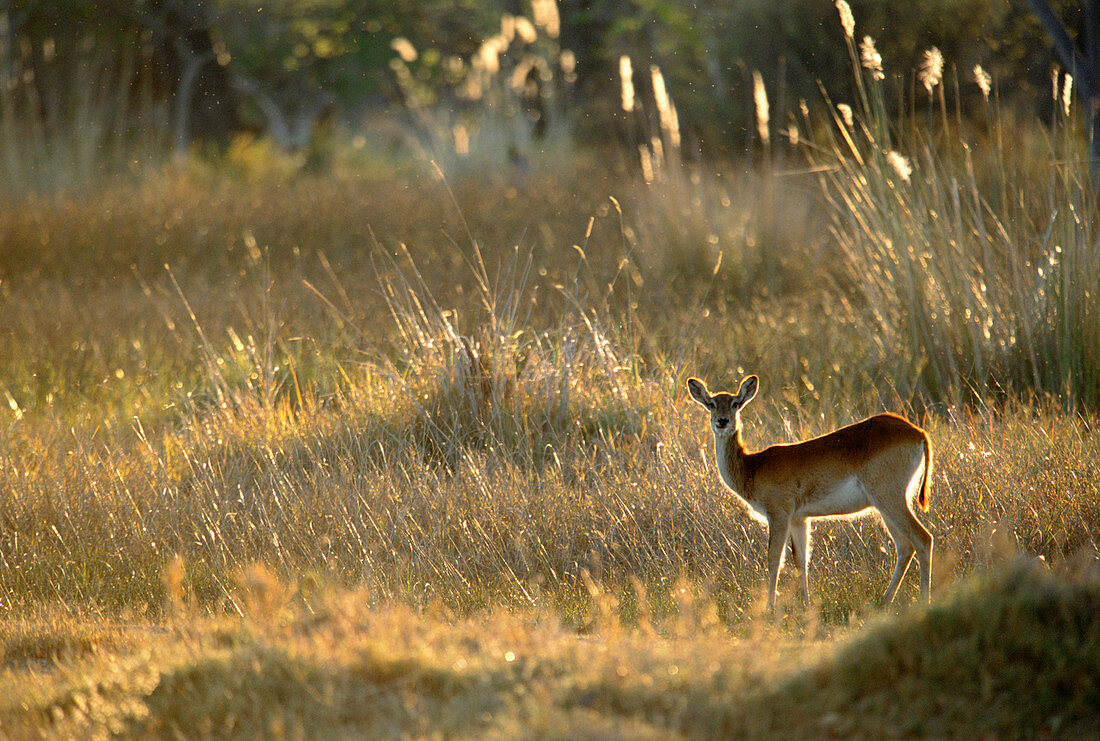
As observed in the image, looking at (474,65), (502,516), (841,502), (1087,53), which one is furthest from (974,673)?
(474,65)

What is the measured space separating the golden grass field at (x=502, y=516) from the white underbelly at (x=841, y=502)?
35 centimetres

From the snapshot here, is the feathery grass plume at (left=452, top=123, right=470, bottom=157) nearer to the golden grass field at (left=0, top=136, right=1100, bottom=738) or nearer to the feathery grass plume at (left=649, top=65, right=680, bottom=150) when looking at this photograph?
the golden grass field at (left=0, top=136, right=1100, bottom=738)

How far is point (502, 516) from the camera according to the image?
5070mm

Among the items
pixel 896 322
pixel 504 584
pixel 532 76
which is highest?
pixel 532 76

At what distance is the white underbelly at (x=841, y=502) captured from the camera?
152 inches

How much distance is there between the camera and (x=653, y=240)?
977cm

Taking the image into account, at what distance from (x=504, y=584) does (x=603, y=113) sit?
1484 centimetres

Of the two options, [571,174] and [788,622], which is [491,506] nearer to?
[788,622]

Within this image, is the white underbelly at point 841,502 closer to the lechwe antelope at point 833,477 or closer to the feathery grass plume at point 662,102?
the lechwe antelope at point 833,477

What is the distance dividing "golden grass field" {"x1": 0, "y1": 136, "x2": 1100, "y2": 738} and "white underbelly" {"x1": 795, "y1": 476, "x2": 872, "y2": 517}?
1.15ft

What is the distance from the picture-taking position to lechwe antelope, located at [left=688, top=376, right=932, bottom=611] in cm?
380

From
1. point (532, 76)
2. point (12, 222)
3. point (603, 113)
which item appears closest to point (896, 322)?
point (12, 222)

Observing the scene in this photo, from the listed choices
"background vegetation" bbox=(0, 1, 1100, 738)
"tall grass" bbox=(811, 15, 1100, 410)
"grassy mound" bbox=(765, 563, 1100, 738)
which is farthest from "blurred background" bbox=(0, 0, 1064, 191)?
"grassy mound" bbox=(765, 563, 1100, 738)

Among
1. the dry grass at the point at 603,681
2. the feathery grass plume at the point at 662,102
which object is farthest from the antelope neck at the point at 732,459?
the feathery grass plume at the point at 662,102
